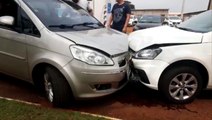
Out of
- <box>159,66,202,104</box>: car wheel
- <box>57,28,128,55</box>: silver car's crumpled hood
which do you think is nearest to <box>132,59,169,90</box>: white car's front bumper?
<box>159,66,202,104</box>: car wheel

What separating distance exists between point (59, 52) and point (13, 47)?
0.99 m

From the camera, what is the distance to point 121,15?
26.4ft

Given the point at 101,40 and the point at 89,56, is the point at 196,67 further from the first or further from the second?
the point at 89,56

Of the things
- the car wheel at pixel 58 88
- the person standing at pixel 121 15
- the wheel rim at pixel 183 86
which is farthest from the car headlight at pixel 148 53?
the person standing at pixel 121 15

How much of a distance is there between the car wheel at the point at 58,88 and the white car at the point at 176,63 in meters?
1.18

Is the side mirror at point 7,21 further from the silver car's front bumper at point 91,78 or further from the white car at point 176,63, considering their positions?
the white car at point 176,63

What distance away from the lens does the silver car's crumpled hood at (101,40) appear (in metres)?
4.73

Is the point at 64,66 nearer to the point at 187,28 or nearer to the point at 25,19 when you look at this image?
the point at 25,19

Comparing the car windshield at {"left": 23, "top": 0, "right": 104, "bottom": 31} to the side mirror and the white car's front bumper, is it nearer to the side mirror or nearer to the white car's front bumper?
the side mirror

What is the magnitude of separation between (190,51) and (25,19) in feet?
8.35

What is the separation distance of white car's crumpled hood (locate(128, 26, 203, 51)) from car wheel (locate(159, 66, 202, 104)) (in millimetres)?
434

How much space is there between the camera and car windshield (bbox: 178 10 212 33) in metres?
5.47

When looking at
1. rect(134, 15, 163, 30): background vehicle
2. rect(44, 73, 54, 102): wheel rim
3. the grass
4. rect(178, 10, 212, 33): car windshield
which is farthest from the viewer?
rect(134, 15, 163, 30): background vehicle

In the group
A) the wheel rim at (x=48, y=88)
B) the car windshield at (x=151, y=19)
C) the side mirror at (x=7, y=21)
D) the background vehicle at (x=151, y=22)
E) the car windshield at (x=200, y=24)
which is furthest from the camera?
the car windshield at (x=151, y=19)
